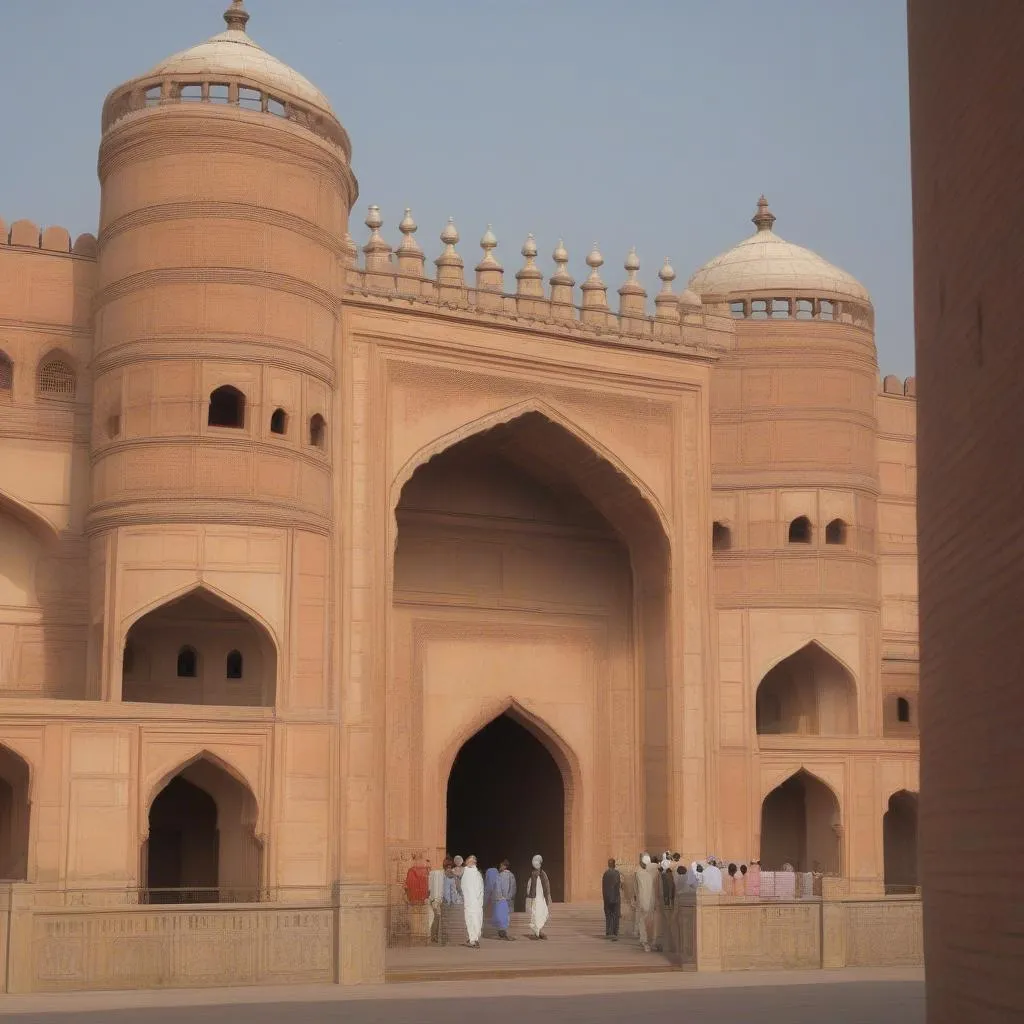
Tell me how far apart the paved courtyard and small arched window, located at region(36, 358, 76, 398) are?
657 centimetres

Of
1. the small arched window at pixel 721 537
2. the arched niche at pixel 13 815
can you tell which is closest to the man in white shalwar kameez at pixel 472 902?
the arched niche at pixel 13 815

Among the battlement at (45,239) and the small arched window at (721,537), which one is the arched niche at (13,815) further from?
the small arched window at (721,537)

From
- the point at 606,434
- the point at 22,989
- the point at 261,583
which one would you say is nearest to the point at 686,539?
the point at 606,434

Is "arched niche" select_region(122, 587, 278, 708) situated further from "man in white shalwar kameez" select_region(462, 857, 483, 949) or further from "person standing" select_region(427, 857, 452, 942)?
"man in white shalwar kameez" select_region(462, 857, 483, 949)

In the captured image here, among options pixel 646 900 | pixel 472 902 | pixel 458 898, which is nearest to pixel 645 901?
pixel 646 900

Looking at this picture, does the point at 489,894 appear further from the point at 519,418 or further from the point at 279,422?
the point at 279,422

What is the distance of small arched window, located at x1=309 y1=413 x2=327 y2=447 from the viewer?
15.9m

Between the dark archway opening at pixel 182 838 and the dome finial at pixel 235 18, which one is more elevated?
the dome finial at pixel 235 18

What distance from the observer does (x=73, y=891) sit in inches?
540

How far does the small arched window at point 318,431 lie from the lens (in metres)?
15.9

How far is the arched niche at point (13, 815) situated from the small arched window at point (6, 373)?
331cm

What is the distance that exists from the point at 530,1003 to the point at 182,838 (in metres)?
6.91

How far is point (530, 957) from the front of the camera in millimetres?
14211

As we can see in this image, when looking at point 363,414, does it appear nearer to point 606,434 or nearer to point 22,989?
point 606,434
